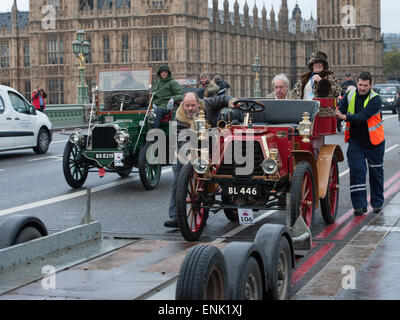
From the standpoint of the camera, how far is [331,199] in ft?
30.3

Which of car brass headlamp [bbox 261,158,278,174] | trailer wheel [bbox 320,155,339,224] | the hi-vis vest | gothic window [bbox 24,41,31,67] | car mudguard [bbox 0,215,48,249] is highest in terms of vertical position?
gothic window [bbox 24,41,31,67]

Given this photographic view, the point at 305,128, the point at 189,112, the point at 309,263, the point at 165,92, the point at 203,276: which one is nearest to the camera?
the point at 203,276

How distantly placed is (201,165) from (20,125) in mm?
11957

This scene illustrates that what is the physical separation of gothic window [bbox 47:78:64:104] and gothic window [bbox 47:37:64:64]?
1623 millimetres

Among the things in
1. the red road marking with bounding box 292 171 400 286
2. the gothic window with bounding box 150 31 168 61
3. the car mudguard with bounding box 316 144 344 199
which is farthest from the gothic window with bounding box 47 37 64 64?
the car mudguard with bounding box 316 144 344 199

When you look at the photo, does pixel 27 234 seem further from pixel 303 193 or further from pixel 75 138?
pixel 75 138

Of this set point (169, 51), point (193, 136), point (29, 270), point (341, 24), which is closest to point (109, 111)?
point (193, 136)

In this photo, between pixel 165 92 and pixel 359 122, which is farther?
pixel 165 92

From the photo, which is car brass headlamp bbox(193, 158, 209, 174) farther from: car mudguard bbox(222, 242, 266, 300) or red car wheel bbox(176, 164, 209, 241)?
car mudguard bbox(222, 242, 266, 300)

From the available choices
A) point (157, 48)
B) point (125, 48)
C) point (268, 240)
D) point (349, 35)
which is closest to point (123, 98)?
point (268, 240)

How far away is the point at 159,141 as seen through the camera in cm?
1271

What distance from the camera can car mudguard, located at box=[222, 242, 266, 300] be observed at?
→ 449 centimetres

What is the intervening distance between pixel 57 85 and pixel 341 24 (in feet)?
134
